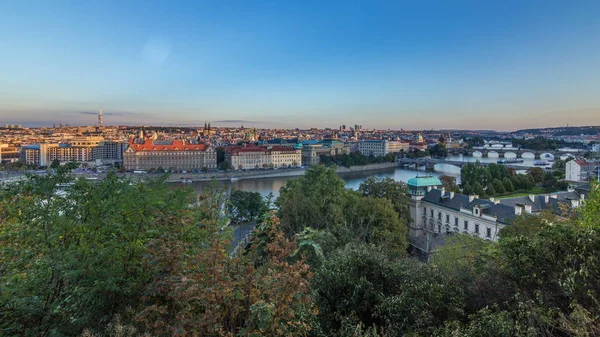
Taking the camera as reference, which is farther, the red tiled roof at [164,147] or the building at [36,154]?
the building at [36,154]

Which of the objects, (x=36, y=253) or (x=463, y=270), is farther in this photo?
Result: (x=463, y=270)

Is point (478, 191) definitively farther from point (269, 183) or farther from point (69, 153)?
point (69, 153)

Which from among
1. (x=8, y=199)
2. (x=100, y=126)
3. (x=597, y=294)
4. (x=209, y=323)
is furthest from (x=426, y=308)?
(x=100, y=126)

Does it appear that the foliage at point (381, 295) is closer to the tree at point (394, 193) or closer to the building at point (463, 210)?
the building at point (463, 210)

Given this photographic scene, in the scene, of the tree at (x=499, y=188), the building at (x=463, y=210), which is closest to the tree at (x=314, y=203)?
the building at (x=463, y=210)

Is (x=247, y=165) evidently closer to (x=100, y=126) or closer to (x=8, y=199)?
(x=8, y=199)
